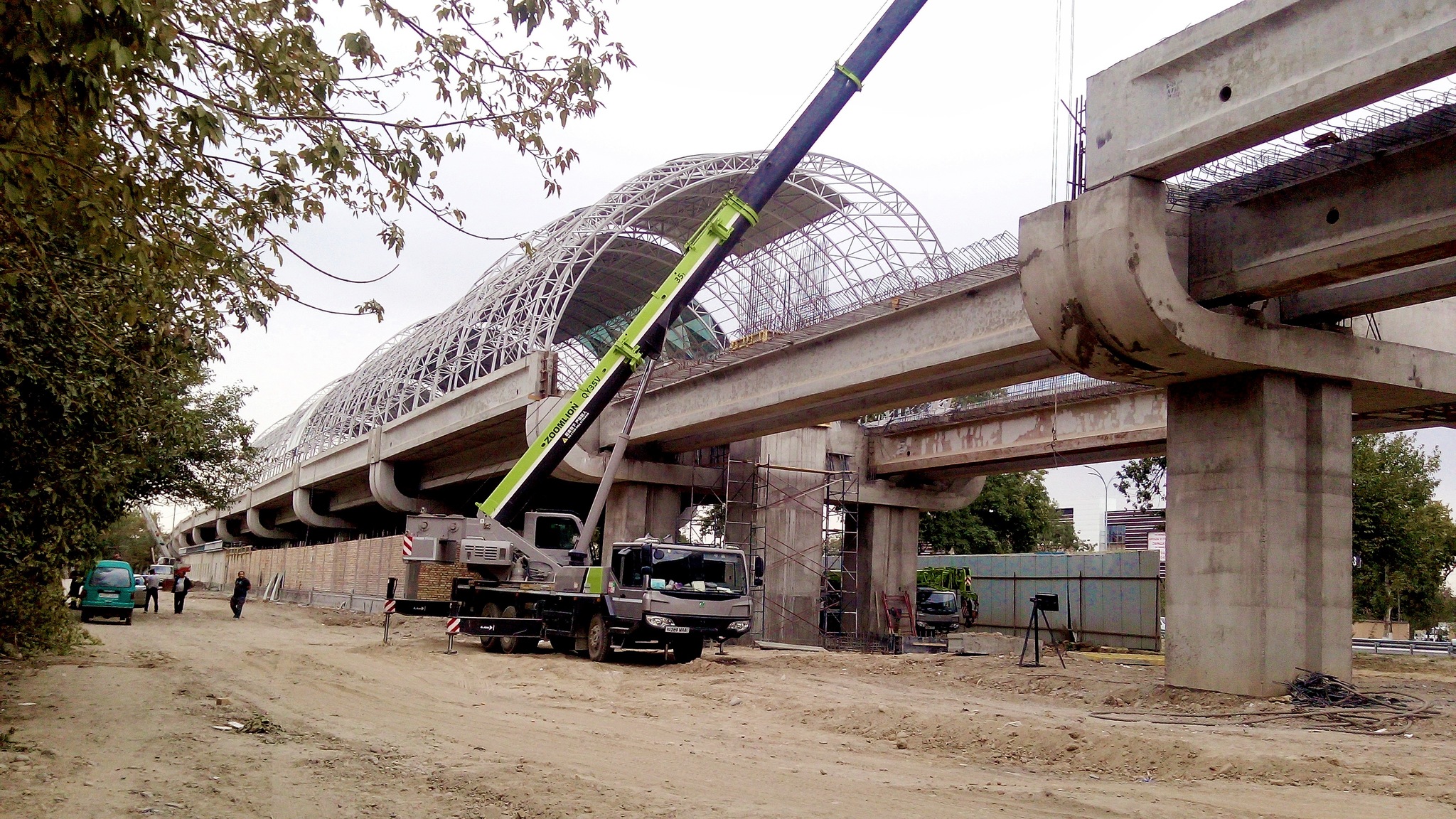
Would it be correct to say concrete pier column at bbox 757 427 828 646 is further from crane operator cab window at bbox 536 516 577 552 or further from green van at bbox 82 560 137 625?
green van at bbox 82 560 137 625

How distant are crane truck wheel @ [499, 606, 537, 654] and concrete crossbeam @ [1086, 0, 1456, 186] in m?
16.1

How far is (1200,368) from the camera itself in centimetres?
1614

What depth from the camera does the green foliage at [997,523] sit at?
2530 inches

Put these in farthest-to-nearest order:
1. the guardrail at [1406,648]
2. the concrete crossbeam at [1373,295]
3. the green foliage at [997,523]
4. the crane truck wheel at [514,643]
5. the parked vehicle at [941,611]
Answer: the green foliage at [997,523], the parked vehicle at [941,611], the guardrail at [1406,648], the crane truck wheel at [514,643], the concrete crossbeam at [1373,295]

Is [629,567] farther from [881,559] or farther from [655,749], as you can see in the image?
[881,559]

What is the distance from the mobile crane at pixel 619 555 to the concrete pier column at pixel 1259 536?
8.98 m

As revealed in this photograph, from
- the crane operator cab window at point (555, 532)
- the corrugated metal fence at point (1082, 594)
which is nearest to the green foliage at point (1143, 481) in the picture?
the corrugated metal fence at point (1082, 594)

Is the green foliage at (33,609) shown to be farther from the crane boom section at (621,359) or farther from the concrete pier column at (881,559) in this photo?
the concrete pier column at (881,559)

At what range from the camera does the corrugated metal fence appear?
3488cm

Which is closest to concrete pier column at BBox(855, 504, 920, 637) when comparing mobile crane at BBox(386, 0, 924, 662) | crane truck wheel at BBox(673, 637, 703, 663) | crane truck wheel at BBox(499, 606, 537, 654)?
mobile crane at BBox(386, 0, 924, 662)

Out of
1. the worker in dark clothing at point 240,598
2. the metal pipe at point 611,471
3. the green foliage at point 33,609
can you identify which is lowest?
the worker in dark clothing at point 240,598

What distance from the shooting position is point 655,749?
38.0 feet

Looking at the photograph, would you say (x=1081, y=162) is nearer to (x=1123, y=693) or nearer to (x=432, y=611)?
(x=1123, y=693)

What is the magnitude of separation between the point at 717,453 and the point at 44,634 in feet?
71.1
